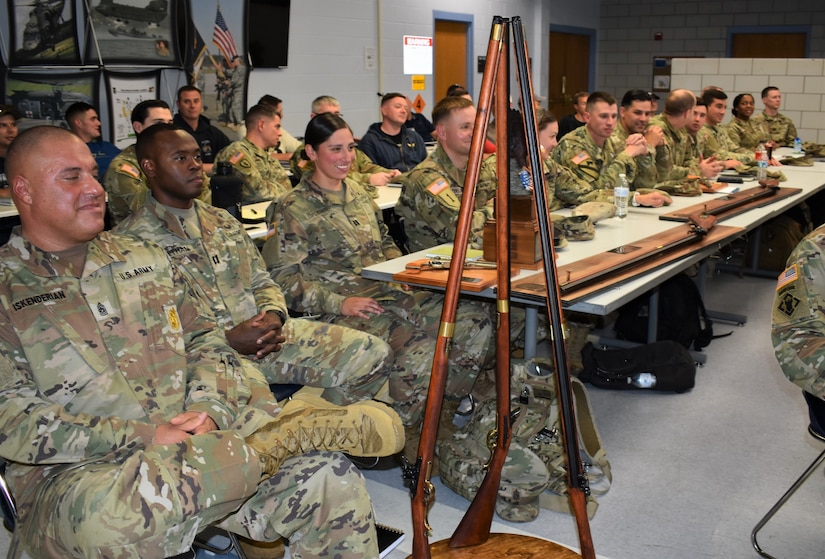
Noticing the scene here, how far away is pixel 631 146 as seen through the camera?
4570mm

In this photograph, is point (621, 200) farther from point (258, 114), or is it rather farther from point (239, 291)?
point (258, 114)

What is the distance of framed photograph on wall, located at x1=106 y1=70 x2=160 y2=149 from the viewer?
602 centimetres

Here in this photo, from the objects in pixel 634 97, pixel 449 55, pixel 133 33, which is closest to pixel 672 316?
pixel 634 97

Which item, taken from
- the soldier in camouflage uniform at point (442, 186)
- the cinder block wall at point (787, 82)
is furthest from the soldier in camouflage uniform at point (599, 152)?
the cinder block wall at point (787, 82)

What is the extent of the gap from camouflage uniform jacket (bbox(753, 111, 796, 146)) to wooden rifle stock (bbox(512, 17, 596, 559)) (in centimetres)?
723

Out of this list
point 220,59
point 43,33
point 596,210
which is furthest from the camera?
point 220,59

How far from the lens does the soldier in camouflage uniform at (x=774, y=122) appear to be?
804cm

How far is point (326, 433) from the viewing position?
72.6 inches

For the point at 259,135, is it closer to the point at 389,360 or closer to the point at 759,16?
the point at 389,360

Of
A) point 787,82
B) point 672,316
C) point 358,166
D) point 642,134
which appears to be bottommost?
point 672,316

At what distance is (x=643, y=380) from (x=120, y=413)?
234 centimetres

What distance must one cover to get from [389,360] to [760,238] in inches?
145

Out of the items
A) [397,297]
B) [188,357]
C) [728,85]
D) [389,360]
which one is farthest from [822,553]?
[728,85]

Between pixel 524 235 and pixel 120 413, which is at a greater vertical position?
pixel 524 235
